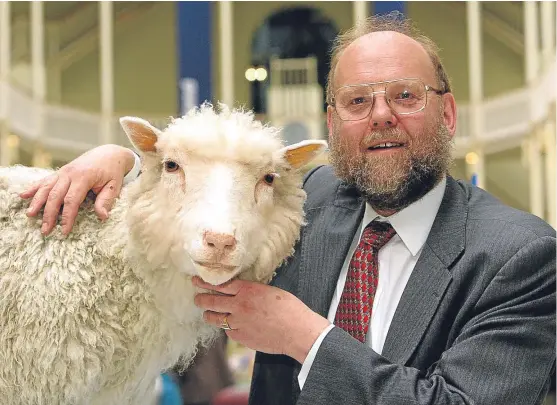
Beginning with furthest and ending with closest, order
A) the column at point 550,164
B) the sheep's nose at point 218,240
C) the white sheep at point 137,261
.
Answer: the column at point 550,164 < the white sheep at point 137,261 < the sheep's nose at point 218,240

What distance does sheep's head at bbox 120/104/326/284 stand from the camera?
1134mm

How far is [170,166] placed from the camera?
1.29m

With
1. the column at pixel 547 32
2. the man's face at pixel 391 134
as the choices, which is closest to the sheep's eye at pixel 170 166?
the man's face at pixel 391 134

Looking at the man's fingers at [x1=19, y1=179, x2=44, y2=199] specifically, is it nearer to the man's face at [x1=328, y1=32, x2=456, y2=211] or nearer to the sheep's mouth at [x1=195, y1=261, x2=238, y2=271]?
the sheep's mouth at [x1=195, y1=261, x2=238, y2=271]

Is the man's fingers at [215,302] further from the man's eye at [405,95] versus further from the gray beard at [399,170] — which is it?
the man's eye at [405,95]

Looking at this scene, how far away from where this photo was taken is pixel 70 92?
2900 mm

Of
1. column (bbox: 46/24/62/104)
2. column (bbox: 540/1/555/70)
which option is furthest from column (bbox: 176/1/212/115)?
column (bbox: 540/1/555/70)

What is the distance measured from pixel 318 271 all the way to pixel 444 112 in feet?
1.75

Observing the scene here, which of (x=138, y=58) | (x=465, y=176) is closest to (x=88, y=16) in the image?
(x=138, y=58)

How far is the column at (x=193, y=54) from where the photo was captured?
2.84 meters

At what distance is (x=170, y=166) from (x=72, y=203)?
24 cm

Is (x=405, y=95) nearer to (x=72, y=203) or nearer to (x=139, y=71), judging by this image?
(x=72, y=203)

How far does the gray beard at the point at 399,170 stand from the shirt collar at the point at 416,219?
18mm

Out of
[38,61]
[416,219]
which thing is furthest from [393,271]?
[38,61]
